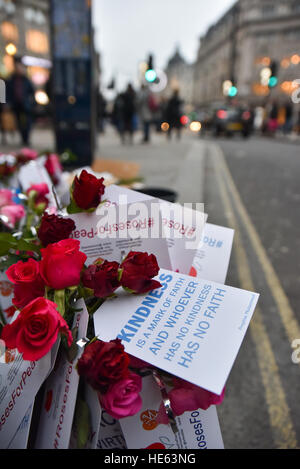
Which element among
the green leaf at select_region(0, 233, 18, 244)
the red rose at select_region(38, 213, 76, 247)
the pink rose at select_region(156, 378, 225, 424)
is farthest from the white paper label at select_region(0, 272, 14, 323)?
the pink rose at select_region(156, 378, 225, 424)

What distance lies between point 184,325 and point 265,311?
2.01 m

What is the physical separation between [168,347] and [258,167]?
30.5 ft

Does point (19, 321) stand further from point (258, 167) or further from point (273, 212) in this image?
point (258, 167)

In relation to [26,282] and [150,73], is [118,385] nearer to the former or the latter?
[26,282]

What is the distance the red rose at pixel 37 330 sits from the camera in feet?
2.49

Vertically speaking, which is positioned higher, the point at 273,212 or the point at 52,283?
the point at 52,283

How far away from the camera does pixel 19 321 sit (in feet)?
2.64

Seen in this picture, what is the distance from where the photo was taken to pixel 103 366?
731mm

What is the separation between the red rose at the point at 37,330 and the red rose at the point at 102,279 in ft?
0.45

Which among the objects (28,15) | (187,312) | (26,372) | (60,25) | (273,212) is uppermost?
(28,15)

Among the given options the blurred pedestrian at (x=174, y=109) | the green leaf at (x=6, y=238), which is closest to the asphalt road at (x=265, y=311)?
the green leaf at (x=6, y=238)

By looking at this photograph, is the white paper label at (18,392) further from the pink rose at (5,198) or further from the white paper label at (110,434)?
the pink rose at (5,198)

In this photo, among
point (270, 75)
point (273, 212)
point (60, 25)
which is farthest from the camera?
point (270, 75)

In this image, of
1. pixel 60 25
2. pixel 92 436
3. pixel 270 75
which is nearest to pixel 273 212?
pixel 60 25
